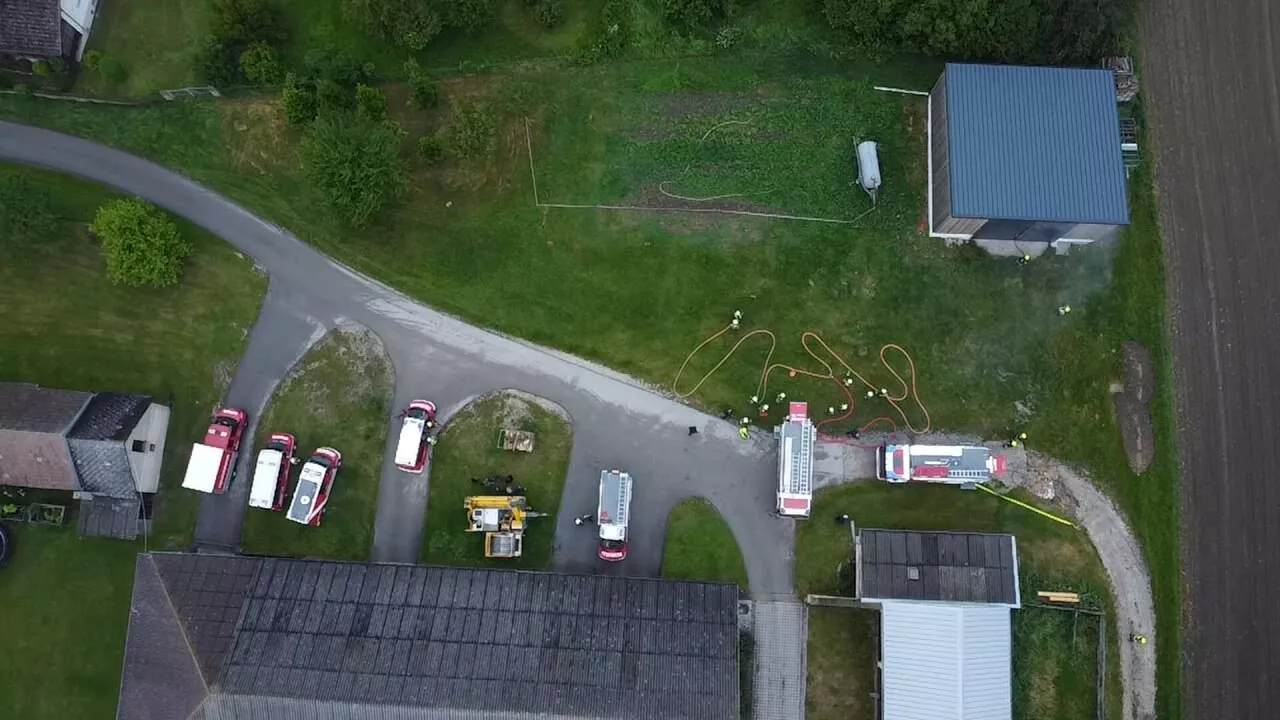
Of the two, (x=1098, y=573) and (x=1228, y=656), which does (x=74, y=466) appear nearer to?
(x=1098, y=573)

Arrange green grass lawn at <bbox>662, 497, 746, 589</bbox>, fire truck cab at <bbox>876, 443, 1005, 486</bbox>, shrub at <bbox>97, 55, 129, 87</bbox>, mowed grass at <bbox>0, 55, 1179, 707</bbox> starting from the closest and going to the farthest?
fire truck cab at <bbox>876, 443, 1005, 486</bbox> → green grass lawn at <bbox>662, 497, 746, 589</bbox> → mowed grass at <bbox>0, 55, 1179, 707</bbox> → shrub at <bbox>97, 55, 129, 87</bbox>

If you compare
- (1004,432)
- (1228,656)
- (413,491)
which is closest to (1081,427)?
(1004,432)

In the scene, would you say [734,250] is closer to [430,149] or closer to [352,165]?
[430,149]

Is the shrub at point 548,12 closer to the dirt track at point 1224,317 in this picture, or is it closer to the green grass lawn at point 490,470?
the green grass lawn at point 490,470

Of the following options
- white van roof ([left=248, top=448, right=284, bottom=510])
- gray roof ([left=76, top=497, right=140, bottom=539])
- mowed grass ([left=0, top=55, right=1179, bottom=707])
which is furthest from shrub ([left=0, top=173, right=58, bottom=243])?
white van roof ([left=248, top=448, right=284, bottom=510])

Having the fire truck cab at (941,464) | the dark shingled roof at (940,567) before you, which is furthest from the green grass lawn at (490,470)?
the fire truck cab at (941,464)

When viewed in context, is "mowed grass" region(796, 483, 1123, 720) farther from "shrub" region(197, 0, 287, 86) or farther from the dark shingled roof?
"shrub" region(197, 0, 287, 86)


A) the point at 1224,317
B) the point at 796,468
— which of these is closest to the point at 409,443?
the point at 796,468
